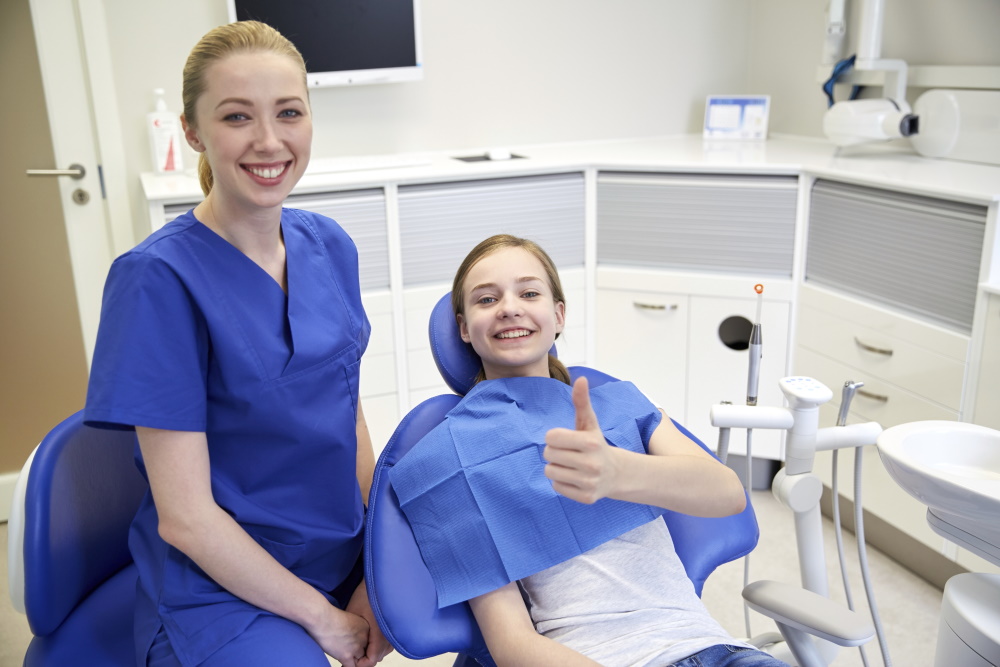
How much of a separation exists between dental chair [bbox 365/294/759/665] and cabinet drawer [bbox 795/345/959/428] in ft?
3.36

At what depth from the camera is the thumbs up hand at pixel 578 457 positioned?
103 cm

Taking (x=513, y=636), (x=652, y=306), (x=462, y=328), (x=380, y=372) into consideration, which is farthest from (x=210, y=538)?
(x=652, y=306)

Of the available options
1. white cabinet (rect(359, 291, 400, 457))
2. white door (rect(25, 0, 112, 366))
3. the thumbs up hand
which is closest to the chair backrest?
the thumbs up hand

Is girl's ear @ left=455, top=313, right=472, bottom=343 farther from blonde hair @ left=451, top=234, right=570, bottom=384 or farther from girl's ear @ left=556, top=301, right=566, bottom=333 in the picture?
girl's ear @ left=556, top=301, right=566, bottom=333

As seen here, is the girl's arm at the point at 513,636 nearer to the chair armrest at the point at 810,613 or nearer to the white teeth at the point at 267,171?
the chair armrest at the point at 810,613

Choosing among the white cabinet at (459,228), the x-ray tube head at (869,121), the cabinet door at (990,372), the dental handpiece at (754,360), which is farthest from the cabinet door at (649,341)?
the dental handpiece at (754,360)

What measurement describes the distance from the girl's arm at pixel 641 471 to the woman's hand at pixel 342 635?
402 millimetres

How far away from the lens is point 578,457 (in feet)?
3.38

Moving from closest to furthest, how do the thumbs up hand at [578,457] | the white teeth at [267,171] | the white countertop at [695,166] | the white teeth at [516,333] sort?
the thumbs up hand at [578,457]
the white teeth at [267,171]
the white teeth at [516,333]
the white countertop at [695,166]

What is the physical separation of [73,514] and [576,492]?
0.75 meters

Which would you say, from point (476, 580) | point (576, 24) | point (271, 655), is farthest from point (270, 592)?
point (576, 24)

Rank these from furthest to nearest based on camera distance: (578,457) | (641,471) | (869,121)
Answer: (869,121) < (641,471) < (578,457)

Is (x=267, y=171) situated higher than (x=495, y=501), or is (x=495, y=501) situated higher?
(x=267, y=171)

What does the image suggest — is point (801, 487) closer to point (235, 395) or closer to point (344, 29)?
point (235, 395)
